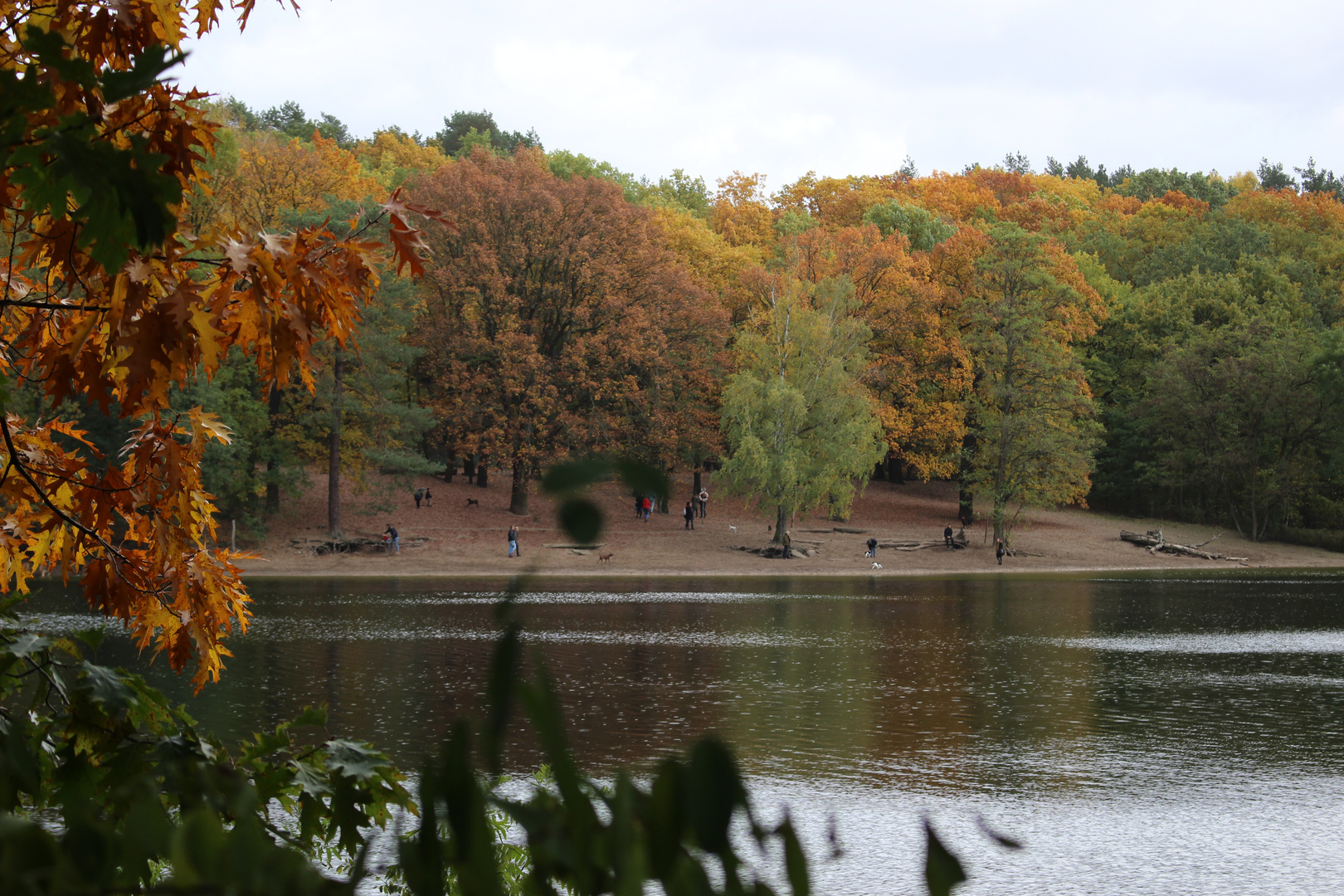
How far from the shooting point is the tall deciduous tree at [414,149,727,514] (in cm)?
4453

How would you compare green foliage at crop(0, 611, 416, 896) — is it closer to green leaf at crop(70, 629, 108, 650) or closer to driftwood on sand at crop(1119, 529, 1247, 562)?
green leaf at crop(70, 629, 108, 650)

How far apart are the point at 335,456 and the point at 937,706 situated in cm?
2957

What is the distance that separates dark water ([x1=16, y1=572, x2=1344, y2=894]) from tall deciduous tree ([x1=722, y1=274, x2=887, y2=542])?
10.6 metres

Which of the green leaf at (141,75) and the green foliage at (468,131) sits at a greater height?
the green foliage at (468,131)

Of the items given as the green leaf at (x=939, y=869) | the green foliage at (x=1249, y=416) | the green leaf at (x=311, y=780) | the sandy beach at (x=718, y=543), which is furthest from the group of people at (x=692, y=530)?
the green leaf at (x=939, y=869)

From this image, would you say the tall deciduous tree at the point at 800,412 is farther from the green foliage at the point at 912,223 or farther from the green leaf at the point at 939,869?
the green leaf at the point at 939,869

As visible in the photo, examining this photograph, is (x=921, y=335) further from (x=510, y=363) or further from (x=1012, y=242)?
(x=510, y=363)

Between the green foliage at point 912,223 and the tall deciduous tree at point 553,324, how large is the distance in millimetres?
13984

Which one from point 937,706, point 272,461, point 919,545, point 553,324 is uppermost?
point 553,324

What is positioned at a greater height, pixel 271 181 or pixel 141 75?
pixel 271 181

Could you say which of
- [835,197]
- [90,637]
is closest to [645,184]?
[835,197]

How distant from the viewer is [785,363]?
44406 mm

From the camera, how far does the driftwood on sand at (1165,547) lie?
49781 millimetres

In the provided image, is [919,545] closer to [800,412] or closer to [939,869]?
[800,412]
